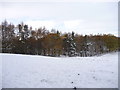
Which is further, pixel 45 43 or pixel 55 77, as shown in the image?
pixel 45 43

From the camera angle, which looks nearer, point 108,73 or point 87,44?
point 108,73

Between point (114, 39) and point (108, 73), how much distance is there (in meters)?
70.8

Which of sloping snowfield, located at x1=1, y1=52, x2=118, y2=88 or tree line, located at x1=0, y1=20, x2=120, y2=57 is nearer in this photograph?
sloping snowfield, located at x1=1, y1=52, x2=118, y2=88

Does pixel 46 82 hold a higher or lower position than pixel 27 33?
lower

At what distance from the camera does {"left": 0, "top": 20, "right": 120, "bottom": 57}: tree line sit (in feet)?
200

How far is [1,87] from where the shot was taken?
37.4 feet

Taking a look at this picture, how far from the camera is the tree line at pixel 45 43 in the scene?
6089 cm

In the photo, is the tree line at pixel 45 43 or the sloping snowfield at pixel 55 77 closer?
the sloping snowfield at pixel 55 77

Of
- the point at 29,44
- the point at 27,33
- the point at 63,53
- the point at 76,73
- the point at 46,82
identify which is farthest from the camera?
the point at 63,53

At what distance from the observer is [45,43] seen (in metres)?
68.3

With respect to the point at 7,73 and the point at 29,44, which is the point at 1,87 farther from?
the point at 29,44

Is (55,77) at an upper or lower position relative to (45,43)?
lower

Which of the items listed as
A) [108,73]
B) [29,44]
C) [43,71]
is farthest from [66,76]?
[29,44]

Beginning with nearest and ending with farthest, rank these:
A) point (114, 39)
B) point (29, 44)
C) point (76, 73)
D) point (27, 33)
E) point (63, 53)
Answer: point (76, 73), point (29, 44), point (27, 33), point (63, 53), point (114, 39)
